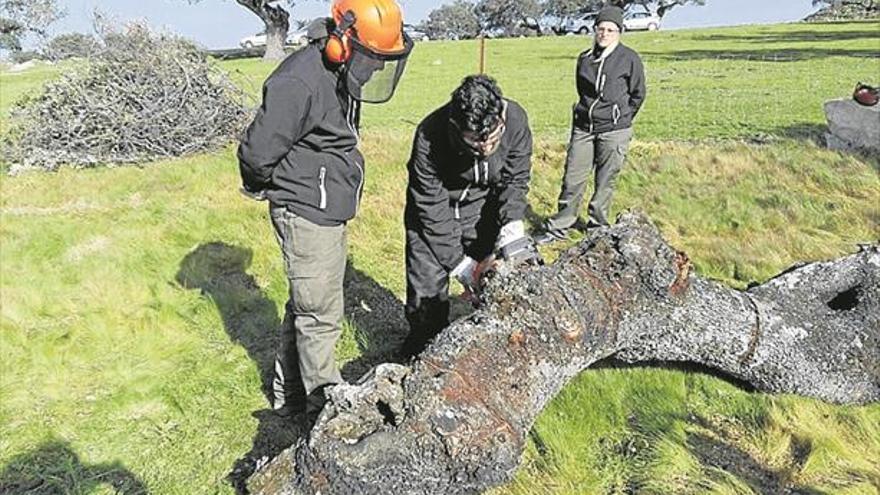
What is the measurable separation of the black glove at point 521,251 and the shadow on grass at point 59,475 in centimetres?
199

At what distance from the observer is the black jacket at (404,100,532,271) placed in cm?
390

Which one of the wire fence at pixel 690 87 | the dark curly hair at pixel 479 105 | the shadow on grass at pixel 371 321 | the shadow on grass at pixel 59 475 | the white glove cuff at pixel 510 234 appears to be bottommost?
the shadow on grass at pixel 59 475

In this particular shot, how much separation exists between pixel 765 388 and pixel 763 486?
0.61 m

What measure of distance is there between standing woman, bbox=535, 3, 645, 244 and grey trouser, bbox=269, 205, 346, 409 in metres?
2.99

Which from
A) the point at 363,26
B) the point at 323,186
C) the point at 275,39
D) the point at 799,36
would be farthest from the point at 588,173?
the point at 275,39

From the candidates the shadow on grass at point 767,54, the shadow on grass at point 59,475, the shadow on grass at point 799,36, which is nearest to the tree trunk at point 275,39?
the shadow on grass at point 767,54

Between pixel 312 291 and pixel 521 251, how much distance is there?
3.24ft

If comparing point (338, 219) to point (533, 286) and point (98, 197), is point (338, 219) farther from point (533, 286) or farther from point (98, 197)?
point (98, 197)

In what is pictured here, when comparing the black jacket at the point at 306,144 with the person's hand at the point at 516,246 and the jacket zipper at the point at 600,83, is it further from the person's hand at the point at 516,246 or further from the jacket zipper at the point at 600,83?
the jacket zipper at the point at 600,83

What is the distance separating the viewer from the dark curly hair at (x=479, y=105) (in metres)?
3.32

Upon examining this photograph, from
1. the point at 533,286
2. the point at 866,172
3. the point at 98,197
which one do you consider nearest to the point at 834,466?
the point at 533,286

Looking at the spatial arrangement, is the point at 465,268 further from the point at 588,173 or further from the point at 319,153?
the point at 588,173

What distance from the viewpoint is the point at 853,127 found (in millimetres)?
7613

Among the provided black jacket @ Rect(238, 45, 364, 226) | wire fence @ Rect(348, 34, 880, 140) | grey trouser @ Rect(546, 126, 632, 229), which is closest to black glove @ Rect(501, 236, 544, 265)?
black jacket @ Rect(238, 45, 364, 226)
